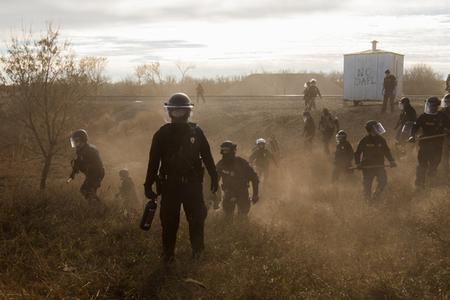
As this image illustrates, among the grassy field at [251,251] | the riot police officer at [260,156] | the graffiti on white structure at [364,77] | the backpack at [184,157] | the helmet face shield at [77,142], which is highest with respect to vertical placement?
the graffiti on white structure at [364,77]

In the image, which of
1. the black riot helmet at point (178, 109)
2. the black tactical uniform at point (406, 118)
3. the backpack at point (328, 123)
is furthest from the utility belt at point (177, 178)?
the backpack at point (328, 123)

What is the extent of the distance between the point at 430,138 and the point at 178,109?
19.7ft

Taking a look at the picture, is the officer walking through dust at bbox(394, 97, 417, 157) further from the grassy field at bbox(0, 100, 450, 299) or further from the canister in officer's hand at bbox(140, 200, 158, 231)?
the canister in officer's hand at bbox(140, 200, 158, 231)

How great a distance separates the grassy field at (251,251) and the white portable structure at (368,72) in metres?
13.2

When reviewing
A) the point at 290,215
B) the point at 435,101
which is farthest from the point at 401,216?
the point at 435,101

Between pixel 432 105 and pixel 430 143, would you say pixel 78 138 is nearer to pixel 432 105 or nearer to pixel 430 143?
pixel 430 143

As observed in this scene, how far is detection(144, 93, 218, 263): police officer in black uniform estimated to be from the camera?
5840mm

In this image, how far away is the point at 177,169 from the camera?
586cm

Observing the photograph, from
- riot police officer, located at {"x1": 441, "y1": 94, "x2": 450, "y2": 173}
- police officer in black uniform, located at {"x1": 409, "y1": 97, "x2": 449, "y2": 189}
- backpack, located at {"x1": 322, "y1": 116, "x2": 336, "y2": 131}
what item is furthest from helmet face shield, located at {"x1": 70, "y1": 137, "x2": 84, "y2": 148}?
backpack, located at {"x1": 322, "y1": 116, "x2": 336, "y2": 131}

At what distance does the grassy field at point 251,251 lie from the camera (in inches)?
200

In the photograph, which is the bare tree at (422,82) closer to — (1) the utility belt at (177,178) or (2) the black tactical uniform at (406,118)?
(2) the black tactical uniform at (406,118)

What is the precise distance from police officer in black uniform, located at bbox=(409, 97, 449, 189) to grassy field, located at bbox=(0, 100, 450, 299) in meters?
0.42

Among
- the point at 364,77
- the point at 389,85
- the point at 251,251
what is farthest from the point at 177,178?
the point at 364,77

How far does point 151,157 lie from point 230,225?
2.07m
